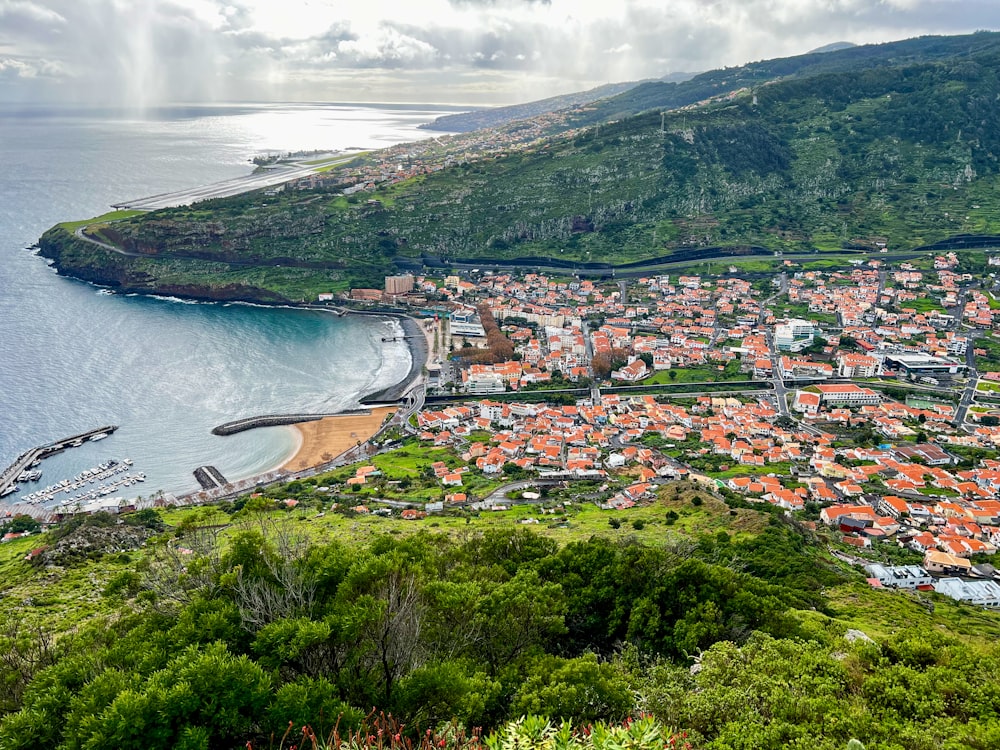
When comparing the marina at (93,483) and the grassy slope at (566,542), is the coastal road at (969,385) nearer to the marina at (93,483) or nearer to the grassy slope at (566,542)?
the grassy slope at (566,542)

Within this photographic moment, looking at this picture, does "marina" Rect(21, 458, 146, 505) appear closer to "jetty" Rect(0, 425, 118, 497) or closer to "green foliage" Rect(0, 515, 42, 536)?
"jetty" Rect(0, 425, 118, 497)

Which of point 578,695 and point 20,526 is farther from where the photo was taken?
point 20,526

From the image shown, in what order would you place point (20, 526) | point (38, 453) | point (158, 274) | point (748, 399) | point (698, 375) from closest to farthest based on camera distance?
point (20, 526) < point (38, 453) < point (748, 399) < point (698, 375) < point (158, 274)

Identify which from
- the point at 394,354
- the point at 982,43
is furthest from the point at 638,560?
the point at 982,43

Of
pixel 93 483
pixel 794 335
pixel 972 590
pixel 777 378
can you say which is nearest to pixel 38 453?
pixel 93 483

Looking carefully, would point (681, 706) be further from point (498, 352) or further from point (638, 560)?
point (498, 352)

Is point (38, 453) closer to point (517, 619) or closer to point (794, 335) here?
point (517, 619)

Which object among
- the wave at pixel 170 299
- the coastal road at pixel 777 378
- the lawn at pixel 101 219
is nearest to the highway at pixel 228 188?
the lawn at pixel 101 219

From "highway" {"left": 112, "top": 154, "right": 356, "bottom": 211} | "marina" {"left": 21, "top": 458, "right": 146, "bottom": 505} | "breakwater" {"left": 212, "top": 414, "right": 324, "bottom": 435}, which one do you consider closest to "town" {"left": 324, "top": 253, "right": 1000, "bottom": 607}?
"breakwater" {"left": 212, "top": 414, "right": 324, "bottom": 435}
